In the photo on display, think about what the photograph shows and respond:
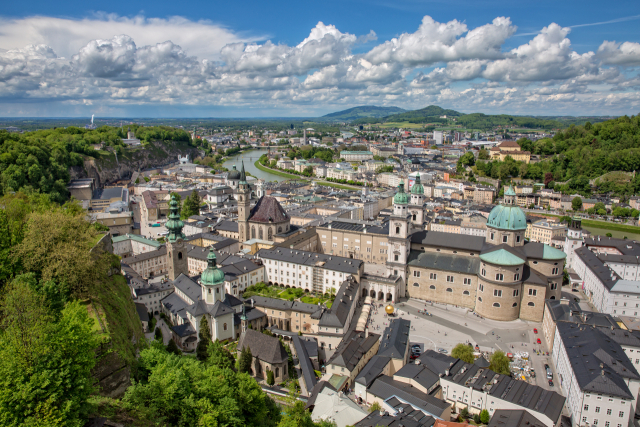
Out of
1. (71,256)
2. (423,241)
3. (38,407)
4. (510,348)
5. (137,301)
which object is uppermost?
(71,256)

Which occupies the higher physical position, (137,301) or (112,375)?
(112,375)

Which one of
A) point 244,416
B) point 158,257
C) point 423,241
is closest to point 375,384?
point 244,416

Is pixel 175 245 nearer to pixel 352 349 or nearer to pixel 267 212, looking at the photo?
pixel 267 212

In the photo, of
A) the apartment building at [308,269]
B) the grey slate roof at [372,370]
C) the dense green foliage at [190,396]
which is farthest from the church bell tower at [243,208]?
the dense green foliage at [190,396]

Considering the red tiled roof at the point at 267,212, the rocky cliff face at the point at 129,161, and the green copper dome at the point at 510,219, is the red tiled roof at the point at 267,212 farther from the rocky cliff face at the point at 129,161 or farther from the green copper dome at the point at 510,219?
the rocky cliff face at the point at 129,161

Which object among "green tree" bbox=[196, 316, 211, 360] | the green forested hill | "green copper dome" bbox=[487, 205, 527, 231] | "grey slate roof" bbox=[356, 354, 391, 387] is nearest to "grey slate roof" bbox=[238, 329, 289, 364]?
"green tree" bbox=[196, 316, 211, 360]

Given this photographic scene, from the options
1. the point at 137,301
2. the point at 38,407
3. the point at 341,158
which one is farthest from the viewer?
the point at 341,158

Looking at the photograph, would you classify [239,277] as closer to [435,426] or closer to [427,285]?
[427,285]
